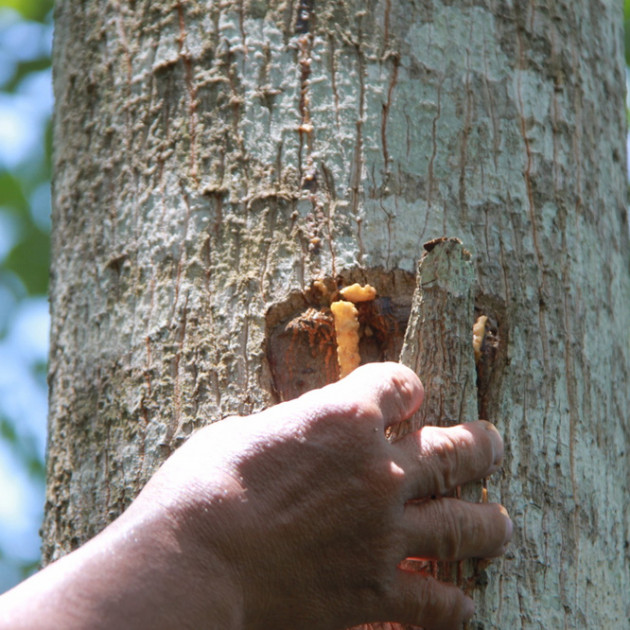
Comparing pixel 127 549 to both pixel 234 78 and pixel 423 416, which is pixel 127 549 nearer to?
pixel 423 416

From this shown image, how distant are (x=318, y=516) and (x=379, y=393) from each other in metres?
0.24

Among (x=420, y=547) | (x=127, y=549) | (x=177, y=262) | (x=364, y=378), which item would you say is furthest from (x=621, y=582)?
(x=177, y=262)

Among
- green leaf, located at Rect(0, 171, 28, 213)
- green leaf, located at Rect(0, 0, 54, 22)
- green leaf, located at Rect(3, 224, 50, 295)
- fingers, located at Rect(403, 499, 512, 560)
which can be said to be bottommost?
fingers, located at Rect(403, 499, 512, 560)

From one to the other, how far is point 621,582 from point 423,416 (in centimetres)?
63

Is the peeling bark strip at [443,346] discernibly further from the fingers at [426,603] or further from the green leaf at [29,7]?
the green leaf at [29,7]

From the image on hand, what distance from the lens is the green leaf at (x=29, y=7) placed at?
472cm

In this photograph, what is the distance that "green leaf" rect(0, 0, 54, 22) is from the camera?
4.72 meters

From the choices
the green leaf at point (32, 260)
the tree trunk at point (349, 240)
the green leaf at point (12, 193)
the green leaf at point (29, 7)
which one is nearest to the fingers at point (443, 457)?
the tree trunk at point (349, 240)

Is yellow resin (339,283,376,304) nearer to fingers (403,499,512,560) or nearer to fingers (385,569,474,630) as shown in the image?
fingers (403,499,512,560)

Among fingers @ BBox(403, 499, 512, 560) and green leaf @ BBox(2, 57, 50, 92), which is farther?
green leaf @ BBox(2, 57, 50, 92)

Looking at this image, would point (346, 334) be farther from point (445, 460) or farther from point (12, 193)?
point (12, 193)

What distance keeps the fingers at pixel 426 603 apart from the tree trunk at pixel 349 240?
0.10 m

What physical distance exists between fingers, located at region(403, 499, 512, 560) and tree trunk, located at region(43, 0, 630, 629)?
0.36 feet

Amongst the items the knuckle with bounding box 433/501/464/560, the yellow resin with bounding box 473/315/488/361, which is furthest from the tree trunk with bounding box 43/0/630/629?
the knuckle with bounding box 433/501/464/560
